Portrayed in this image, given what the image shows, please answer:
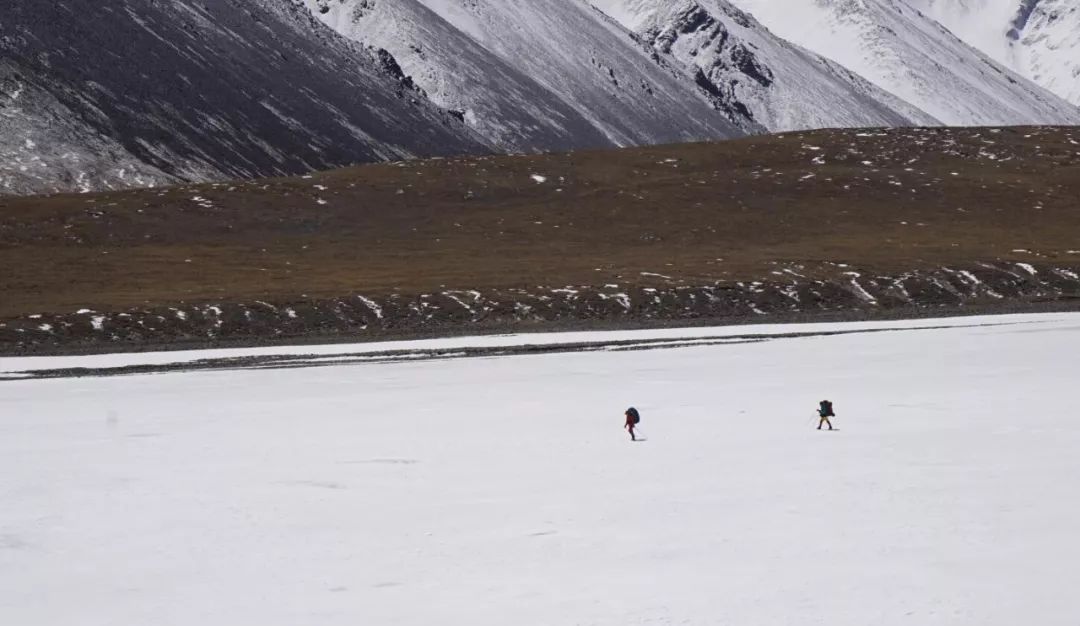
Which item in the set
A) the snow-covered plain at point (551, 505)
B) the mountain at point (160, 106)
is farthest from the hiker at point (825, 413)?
the mountain at point (160, 106)

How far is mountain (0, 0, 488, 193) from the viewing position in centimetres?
14200

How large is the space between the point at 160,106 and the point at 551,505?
157 meters

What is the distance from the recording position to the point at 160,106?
165 m

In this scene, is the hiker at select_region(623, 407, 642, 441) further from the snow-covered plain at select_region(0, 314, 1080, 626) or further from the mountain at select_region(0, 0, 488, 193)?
the mountain at select_region(0, 0, 488, 193)

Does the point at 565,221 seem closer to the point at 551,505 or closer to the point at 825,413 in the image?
the point at 825,413

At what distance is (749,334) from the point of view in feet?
139

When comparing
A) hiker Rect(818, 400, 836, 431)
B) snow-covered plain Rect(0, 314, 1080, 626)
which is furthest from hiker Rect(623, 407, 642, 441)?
hiker Rect(818, 400, 836, 431)

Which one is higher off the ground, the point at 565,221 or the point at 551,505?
the point at 565,221

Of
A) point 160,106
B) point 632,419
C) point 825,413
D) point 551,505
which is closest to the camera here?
point 551,505

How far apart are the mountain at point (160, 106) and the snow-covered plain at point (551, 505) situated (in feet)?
356

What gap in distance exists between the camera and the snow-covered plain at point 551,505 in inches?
491

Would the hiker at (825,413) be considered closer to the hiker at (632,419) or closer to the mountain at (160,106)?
the hiker at (632,419)

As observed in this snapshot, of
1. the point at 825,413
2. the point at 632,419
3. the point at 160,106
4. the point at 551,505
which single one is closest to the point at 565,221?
the point at 825,413

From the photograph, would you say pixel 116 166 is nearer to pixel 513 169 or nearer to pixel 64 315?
pixel 513 169
